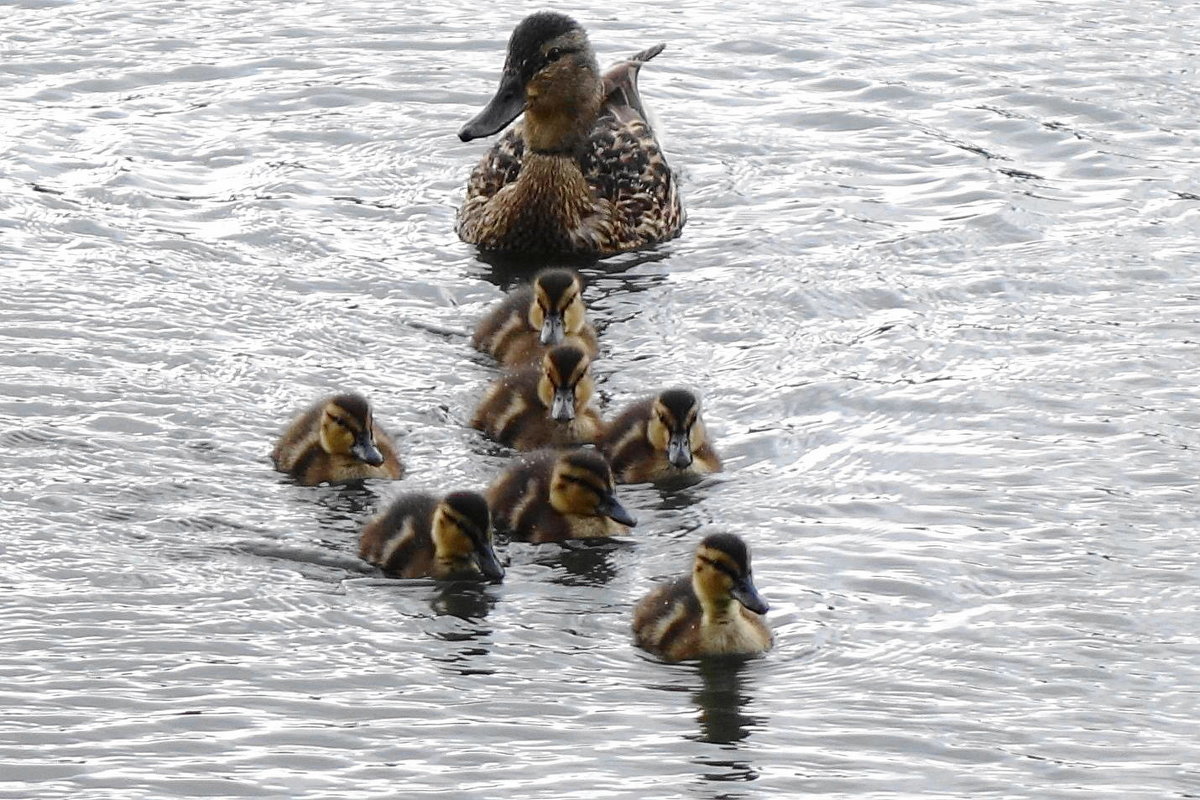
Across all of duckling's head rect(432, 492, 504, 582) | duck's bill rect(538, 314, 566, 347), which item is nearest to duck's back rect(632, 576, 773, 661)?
duckling's head rect(432, 492, 504, 582)

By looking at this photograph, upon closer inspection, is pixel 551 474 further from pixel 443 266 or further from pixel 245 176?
pixel 245 176

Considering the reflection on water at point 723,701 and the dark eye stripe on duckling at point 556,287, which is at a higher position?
the dark eye stripe on duckling at point 556,287

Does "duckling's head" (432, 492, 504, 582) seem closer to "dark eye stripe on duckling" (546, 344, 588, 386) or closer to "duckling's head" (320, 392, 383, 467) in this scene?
"duckling's head" (320, 392, 383, 467)

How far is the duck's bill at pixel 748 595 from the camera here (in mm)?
6531

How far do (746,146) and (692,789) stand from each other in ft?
19.6

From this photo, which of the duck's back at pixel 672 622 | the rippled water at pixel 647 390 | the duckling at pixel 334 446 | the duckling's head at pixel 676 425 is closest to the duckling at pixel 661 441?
the duckling's head at pixel 676 425

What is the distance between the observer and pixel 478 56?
41.2ft

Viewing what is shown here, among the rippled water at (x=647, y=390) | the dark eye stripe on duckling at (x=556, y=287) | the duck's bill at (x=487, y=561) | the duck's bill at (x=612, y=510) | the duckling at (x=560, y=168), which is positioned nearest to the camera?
the rippled water at (x=647, y=390)

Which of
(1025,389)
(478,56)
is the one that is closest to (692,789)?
(1025,389)

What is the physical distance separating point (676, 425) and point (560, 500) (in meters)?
0.51

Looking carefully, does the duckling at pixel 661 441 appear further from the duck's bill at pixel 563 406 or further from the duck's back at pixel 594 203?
the duck's back at pixel 594 203

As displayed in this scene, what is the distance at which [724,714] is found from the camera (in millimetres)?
6320

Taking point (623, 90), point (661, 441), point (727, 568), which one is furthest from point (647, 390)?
point (623, 90)

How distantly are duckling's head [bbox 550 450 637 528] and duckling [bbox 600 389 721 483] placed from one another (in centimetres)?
35
